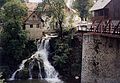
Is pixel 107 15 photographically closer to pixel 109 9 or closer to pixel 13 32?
pixel 109 9

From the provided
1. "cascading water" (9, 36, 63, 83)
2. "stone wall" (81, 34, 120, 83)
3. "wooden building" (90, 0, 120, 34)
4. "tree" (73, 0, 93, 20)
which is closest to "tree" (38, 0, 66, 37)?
"cascading water" (9, 36, 63, 83)

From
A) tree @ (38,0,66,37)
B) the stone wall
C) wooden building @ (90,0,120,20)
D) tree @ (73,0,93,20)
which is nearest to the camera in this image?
the stone wall

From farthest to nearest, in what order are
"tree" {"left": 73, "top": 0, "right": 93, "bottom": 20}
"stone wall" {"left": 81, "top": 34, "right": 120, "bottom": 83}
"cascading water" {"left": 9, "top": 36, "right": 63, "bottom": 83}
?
1. "tree" {"left": 73, "top": 0, "right": 93, "bottom": 20}
2. "cascading water" {"left": 9, "top": 36, "right": 63, "bottom": 83}
3. "stone wall" {"left": 81, "top": 34, "right": 120, "bottom": 83}

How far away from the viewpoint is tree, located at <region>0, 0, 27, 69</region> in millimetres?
43791

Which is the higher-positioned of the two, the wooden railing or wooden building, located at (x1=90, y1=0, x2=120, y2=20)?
wooden building, located at (x1=90, y1=0, x2=120, y2=20)

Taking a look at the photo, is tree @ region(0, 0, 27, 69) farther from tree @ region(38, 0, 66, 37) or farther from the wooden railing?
the wooden railing

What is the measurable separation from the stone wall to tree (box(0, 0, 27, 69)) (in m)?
12.1

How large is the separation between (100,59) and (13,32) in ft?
54.2

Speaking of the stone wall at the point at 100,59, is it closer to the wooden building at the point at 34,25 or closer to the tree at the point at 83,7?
the wooden building at the point at 34,25

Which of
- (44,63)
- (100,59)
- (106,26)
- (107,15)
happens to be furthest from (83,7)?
(106,26)

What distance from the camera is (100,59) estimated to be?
105ft

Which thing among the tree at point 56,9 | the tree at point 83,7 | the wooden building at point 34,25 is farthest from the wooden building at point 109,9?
the tree at point 83,7

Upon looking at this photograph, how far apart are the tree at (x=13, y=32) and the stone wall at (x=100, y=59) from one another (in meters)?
12.1

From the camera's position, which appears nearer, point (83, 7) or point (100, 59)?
point (100, 59)
